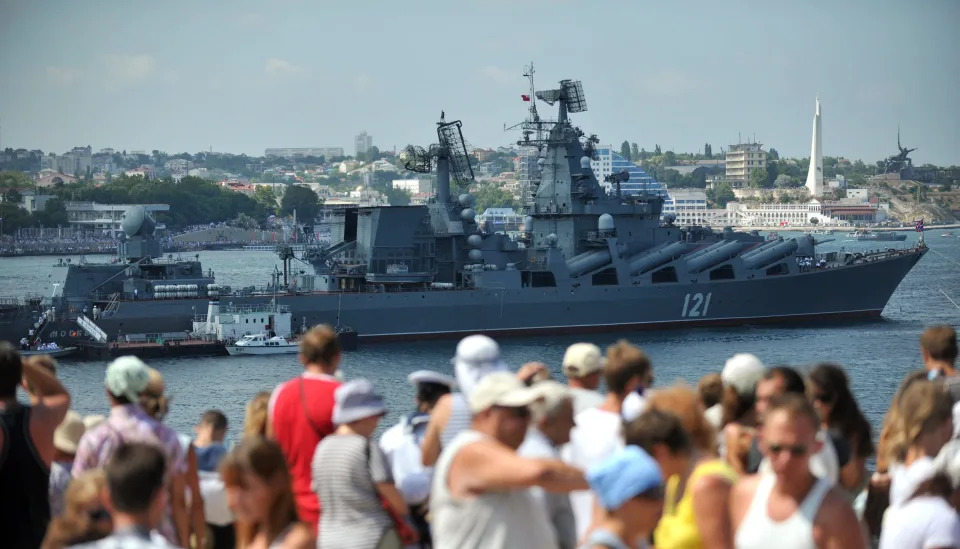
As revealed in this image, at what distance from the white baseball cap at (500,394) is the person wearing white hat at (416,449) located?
1405 mm

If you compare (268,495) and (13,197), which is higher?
(13,197)

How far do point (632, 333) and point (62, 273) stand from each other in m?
19.8

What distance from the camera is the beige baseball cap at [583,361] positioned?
24.8 feet

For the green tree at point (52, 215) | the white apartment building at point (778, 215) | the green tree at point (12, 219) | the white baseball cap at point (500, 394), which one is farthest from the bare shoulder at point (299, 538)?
the white apartment building at point (778, 215)

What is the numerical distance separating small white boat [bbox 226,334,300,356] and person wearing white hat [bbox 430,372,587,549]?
35.3 metres

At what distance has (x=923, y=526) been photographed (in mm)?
5980

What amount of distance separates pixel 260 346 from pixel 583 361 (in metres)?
33.7

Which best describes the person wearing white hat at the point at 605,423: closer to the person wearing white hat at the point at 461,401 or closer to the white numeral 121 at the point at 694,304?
the person wearing white hat at the point at 461,401

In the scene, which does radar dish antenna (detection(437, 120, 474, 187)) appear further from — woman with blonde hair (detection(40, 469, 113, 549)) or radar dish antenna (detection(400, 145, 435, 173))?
woman with blonde hair (detection(40, 469, 113, 549))

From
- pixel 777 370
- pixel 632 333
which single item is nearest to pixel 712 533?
pixel 777 370

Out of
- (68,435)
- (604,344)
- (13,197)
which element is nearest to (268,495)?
(68,435)

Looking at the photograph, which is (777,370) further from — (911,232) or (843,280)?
(911,232)

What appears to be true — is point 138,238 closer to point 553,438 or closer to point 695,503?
point 553,438

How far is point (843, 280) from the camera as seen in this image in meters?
50.2
